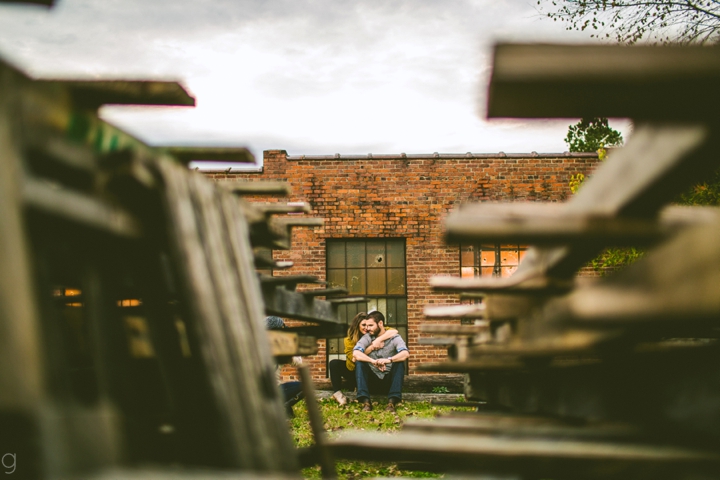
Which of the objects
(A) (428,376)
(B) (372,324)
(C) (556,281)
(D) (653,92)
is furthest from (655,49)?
(A) (428,376)

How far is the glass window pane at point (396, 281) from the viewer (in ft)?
37.2

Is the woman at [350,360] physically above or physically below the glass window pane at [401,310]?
below

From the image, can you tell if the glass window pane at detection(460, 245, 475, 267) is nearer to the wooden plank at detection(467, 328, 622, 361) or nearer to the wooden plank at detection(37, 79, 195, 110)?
the wooden plank at detection(467, 328, 622, 361)

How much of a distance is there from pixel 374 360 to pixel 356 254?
10.5ft

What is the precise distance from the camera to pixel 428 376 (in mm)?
10516

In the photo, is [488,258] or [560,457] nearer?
[560,457]

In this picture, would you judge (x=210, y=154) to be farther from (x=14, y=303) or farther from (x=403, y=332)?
(x=403, y=332)

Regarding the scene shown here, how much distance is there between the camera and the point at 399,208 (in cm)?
1138

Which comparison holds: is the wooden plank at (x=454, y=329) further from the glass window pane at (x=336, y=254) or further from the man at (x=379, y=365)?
the glass window pane at (x=336, y=254)

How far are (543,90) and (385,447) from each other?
1.27m

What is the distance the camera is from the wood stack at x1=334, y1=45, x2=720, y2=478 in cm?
114

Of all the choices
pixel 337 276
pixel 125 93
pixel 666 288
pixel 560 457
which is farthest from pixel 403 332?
pixel 666 288

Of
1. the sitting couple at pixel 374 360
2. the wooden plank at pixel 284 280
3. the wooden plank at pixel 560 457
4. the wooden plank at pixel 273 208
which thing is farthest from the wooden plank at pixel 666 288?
the sitting couple at pixel 374 360

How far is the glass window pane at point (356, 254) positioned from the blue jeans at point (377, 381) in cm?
303
